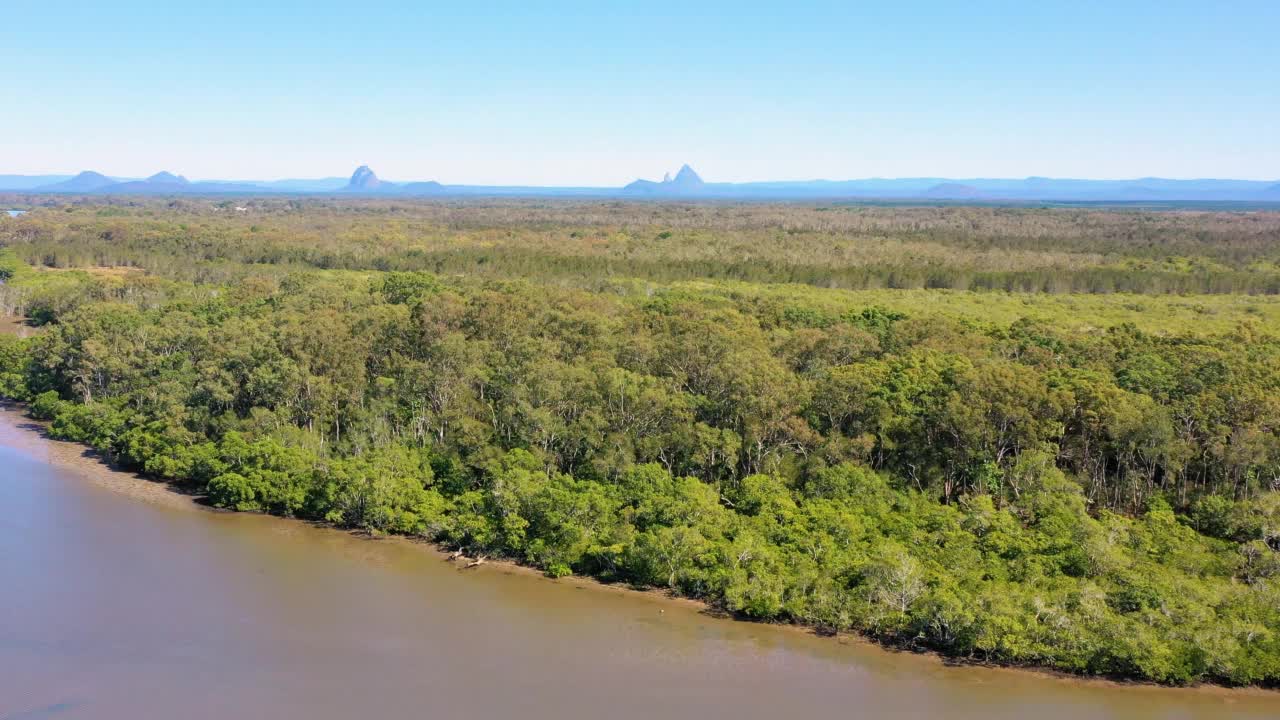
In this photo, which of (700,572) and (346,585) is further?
(346,585)

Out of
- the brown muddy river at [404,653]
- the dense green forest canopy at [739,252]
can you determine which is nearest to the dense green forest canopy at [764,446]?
the brown muddy river at [404,653]

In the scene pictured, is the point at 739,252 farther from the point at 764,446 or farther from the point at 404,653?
the point at 404,653

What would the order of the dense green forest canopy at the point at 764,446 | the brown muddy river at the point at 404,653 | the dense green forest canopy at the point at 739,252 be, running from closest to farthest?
the brown muddy river at the point at 404,653 → the dense green forest canopy at the point at 764,446 → the dense green forest canopy at the point at 739,252

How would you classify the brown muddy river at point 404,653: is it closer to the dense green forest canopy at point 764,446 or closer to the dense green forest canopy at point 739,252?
the dense green forest canopy at point 764,446

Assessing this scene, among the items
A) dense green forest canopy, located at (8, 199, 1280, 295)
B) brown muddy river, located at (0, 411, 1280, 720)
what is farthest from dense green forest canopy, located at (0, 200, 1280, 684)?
dense green forest canopy, located at (8, 199, 1280, 295)

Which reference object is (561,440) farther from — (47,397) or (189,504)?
(47,397)

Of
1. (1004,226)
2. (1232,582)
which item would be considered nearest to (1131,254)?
(1004,226)

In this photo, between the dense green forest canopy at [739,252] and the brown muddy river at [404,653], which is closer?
the brown muddy river at [404,653]

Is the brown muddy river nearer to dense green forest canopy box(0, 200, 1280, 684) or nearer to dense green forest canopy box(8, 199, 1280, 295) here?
dense green forest canopy box(0, 200, 1280, 684)
